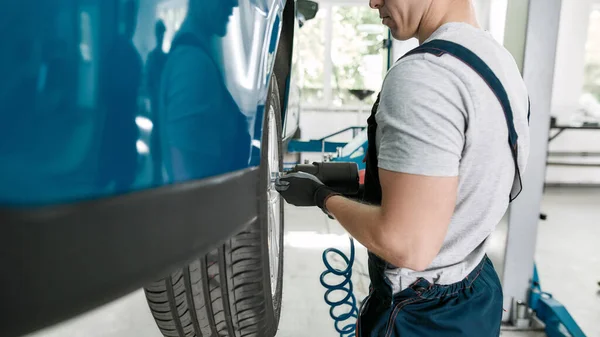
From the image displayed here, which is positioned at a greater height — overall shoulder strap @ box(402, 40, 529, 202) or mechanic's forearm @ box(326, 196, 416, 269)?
overall shoulder strap @ box(402, 40, 529, 202)

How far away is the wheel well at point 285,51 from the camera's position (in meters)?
1.38

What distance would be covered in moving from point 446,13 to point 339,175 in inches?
20.8

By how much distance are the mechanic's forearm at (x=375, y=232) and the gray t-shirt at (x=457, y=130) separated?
11 cm

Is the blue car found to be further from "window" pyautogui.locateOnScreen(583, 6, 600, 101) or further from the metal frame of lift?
"window" pyautogui.locateOnScreen(583, 6, 600, 101)

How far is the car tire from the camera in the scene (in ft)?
2.85

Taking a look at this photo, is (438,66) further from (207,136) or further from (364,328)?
(364,328)

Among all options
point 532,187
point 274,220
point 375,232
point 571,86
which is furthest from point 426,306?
point 571,86

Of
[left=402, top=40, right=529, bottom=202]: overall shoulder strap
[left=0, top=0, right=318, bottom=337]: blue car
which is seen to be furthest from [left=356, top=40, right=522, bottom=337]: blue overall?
[left=0, top=0, right=318, bottom=337]: blue car

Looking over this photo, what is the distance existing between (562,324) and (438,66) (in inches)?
62.2

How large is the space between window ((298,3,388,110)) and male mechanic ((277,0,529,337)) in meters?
5.50

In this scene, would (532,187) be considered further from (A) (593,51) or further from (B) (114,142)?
(A) (593,51)

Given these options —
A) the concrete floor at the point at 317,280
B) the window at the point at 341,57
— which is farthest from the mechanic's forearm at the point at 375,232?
the window at the point at 341,57

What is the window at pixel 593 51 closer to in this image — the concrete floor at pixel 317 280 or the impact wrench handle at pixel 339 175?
the concrete floor at pixel 317 280

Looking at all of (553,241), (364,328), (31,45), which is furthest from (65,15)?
(553,241)
